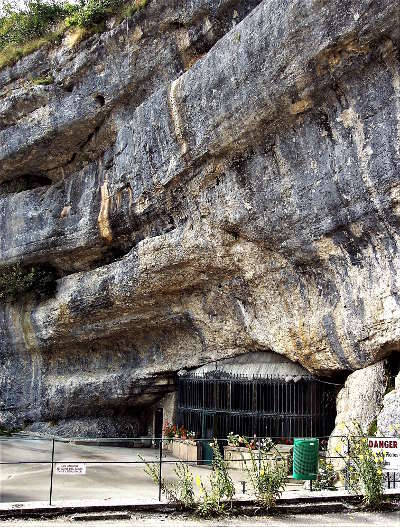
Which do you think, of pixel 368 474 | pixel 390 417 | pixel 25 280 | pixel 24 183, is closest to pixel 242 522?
pixel 368 474

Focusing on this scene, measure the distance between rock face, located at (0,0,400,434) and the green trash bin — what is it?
143 inches

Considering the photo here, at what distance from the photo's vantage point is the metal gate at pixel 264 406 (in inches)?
580

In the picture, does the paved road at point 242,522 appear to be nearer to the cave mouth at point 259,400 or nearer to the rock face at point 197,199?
the rock face at point 197,199

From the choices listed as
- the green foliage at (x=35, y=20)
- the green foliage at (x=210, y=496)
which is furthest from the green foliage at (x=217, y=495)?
the green foliage at (x=35, y=20)

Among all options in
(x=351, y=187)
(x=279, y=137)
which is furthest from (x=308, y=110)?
(x=351, y=187)

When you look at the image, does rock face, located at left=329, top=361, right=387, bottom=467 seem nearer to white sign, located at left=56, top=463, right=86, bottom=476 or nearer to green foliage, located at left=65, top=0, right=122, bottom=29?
white sign, located at left=56, top=463, right=86, bottom=476

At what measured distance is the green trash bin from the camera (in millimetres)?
9398

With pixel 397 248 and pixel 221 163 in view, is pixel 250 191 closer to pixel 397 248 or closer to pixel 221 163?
pixel 221 163

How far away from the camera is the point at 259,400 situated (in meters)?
15.2

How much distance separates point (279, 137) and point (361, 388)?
580cm

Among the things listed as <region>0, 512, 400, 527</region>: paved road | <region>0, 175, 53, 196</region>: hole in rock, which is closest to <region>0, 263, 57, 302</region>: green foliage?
<region>0, 175, 53, 196</region>: hole in rock

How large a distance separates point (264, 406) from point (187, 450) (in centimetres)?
255

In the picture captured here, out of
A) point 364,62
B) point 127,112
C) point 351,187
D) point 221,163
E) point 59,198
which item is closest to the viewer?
point 364,62

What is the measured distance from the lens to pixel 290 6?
11586mm
